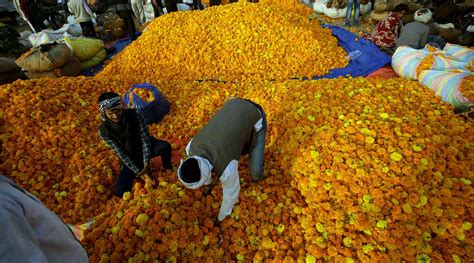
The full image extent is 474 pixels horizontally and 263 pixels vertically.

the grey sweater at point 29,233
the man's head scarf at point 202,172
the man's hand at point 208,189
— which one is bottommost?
the man's hand at point 208,189

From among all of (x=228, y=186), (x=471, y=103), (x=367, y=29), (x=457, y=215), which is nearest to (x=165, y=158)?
(x=228, y=186)

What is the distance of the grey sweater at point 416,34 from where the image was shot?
17.0ft

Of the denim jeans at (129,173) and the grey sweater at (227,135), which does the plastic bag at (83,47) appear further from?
the grey sweater at (227,135)

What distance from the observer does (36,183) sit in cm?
312

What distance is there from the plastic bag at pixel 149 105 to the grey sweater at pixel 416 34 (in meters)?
4.92

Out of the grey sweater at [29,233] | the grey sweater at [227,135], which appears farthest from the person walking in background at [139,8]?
the grey sweater at [29,233]

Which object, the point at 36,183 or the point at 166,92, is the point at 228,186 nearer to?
the point at 36,183

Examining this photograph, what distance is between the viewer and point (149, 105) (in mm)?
3955

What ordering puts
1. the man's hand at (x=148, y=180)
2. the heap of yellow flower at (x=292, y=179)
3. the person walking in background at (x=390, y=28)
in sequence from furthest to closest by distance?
the person walking in background at (x=390, y=28)
the man's hand at (x=148, y=180)
the heap of yellow flower at (x=292, y=179)

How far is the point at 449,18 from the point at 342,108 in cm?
590

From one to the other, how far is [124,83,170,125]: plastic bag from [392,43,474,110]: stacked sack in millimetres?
4032

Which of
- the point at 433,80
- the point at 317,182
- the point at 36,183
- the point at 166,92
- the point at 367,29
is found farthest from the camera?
the point at 367,29

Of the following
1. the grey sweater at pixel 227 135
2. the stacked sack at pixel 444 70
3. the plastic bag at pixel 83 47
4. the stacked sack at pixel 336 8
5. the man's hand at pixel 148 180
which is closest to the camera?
the grey sweater at pixel 227 135

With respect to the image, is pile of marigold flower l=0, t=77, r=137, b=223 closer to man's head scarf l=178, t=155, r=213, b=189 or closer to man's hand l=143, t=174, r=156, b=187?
man's hand l=143, t=174, r=156, b=187
